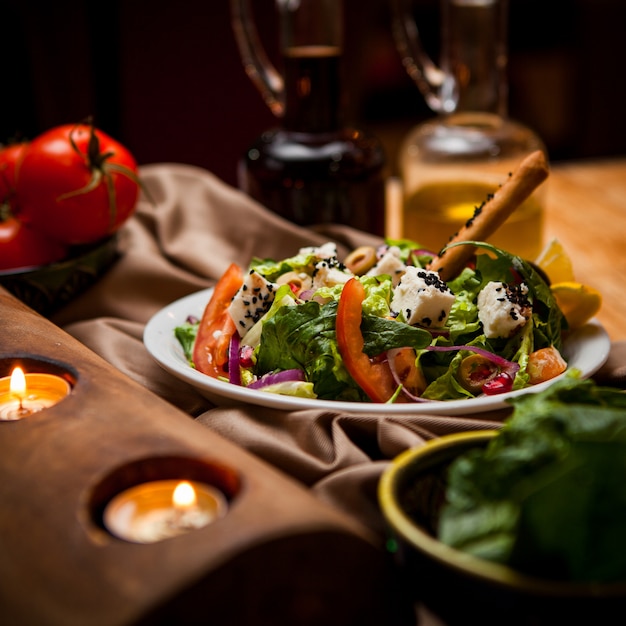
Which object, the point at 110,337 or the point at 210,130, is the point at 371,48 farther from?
the point at 110,337

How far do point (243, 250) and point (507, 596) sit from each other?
124 centimetres

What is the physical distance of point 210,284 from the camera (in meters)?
1.63

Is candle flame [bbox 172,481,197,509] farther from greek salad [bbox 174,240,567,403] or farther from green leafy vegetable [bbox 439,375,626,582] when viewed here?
greek salad [bbox 174,240,567,403]

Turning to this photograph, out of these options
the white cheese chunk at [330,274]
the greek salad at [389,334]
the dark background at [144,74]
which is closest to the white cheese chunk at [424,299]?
the greek salad at [389,334]

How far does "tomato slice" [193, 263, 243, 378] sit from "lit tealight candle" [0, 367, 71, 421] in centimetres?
25

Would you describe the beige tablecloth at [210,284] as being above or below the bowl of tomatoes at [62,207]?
below

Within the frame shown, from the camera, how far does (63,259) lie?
1.62 m

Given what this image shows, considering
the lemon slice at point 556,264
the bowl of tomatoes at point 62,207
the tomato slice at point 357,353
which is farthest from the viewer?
the bowl of tomatoes at point 62,207

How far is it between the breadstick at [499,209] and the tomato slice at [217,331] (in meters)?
0.31

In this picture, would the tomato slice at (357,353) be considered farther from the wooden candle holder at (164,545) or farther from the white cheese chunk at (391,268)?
the wooden candle holder at (164,545)

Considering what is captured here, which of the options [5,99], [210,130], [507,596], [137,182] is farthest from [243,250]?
[5,99]

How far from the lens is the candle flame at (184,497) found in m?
0.75

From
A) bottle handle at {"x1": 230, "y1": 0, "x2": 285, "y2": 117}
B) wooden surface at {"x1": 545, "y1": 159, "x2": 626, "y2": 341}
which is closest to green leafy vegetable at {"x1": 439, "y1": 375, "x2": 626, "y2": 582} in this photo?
wooden surface at {"x1": 545, "y1": 159, "x2": 626, "y2": 341}

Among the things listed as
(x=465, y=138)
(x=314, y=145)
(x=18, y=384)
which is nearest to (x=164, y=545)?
(x=18, y=384)
